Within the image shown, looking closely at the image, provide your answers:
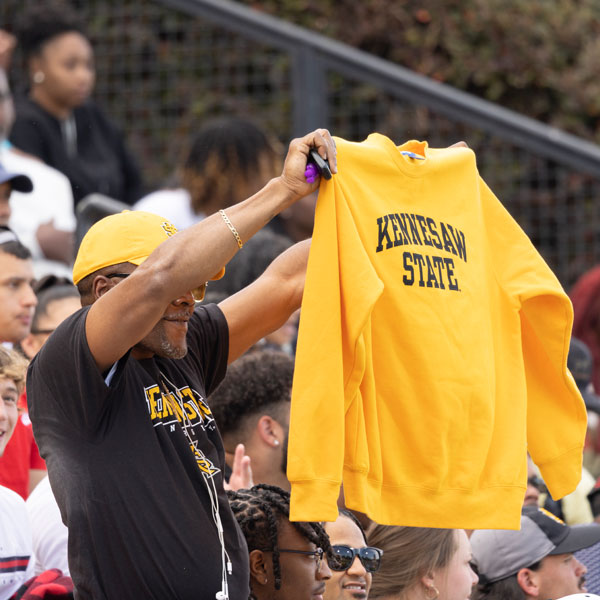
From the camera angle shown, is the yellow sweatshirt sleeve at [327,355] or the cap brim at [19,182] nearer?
the yellow sweatshirt sleeve at [327,355]

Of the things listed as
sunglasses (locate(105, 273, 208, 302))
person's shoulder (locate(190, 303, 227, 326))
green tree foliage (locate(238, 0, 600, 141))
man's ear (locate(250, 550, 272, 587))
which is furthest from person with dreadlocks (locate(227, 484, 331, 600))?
green tree foliage (locate(238, 0, 600, 141))

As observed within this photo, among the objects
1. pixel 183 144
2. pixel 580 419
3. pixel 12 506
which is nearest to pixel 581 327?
pixel 183 144

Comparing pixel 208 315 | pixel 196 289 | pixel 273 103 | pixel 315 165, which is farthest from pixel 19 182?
pixel 273 103

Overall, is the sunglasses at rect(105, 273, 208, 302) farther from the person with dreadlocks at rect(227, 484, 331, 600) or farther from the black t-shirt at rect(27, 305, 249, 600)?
the person with dreadlocks at rect(227, 484, 331, 600)

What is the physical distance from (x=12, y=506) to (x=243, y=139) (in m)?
3.35

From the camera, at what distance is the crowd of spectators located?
3203 mm

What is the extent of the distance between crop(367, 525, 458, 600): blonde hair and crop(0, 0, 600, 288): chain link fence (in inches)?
171

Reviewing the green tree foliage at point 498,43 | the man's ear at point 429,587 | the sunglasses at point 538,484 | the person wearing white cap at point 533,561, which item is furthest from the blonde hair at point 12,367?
the green tree foliage at point 498,43

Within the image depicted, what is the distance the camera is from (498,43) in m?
9.13

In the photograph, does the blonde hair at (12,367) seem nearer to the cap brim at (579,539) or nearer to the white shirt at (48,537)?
the white shirt at (48,537)

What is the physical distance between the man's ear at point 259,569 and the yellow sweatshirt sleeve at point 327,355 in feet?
1.41

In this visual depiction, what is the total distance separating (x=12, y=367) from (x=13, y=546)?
0.61m

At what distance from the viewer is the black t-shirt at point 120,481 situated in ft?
10.3

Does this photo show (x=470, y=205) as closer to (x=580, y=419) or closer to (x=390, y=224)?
(x=390, y=224)
